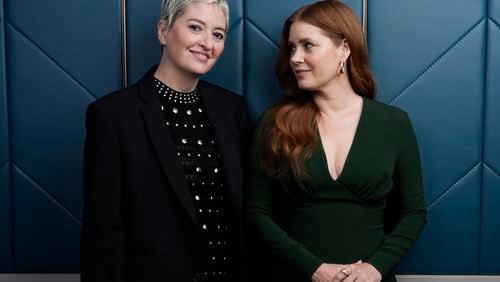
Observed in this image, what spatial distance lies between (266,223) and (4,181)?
982 mm

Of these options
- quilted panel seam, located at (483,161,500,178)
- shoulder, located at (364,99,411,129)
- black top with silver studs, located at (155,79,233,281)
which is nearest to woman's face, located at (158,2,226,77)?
black top with silver studs, located at (155,79,233,281)

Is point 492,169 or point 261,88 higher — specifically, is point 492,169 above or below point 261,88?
below

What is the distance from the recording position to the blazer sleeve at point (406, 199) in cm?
175

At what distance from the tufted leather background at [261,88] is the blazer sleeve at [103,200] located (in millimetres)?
477

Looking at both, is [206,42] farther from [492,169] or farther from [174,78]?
[492,169]

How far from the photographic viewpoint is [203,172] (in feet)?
5.61

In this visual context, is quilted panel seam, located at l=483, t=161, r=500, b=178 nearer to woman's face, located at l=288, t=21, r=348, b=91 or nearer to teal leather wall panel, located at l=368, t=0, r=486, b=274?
teal leather wall panel, located at l=368, t=0, r=486, b=274

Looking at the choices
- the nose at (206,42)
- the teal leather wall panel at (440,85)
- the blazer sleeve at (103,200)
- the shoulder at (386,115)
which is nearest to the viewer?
the blazer sleeve at (103,200)

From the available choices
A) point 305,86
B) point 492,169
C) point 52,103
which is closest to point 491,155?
point 492,169

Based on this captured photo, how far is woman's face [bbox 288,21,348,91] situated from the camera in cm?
175

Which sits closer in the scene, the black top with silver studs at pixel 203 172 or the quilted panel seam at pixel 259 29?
the black top with silver studs at pixel 203 172

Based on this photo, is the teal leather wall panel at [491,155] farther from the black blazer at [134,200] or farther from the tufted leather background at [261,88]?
the black blazer at [134,200]

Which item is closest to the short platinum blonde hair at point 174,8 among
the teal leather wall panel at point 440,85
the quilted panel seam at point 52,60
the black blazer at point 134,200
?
the black blazer at point 134,200

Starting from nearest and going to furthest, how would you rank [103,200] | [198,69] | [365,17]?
[103,200], [198,69], [365,17]
